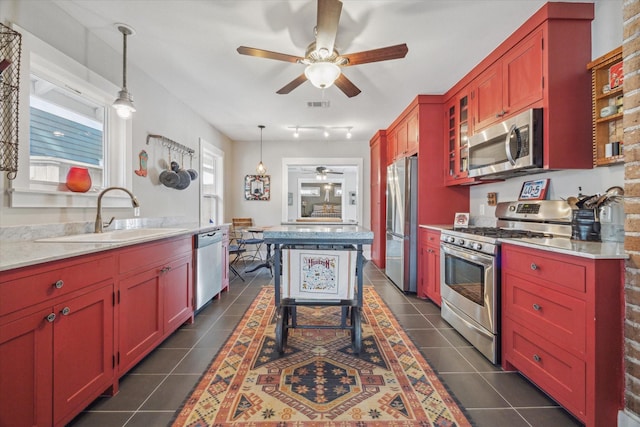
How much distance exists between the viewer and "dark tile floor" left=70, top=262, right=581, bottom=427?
1.43m

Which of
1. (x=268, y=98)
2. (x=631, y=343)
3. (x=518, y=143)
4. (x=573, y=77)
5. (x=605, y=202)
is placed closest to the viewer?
(x=631, y=343)

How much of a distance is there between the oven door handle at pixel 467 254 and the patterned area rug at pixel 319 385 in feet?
2.70

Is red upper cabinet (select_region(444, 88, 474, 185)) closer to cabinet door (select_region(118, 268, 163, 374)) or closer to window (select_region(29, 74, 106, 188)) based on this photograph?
cabinet door (select_region(118, 268, 163, 374))

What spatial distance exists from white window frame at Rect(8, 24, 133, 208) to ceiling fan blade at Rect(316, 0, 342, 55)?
5.79 feet

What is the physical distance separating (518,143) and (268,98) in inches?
107

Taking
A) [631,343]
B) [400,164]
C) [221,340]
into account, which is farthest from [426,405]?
[400,164]

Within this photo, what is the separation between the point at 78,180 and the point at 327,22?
2012 mm

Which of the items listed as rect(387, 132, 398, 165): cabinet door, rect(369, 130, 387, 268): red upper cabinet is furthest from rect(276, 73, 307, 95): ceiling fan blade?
rect(369, 130, 387, 268): red upper cabinet

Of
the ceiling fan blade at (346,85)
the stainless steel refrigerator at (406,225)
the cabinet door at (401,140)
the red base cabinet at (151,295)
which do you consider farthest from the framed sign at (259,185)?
the ceiling fan blade at (346,85)

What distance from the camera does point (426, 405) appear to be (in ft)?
4.98

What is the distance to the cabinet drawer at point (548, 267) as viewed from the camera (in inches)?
53.2

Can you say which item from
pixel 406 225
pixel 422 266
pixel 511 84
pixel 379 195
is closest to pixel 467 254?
pixel 422 266

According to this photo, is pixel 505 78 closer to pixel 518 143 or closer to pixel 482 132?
pixel 482 132

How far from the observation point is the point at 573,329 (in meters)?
1.38
